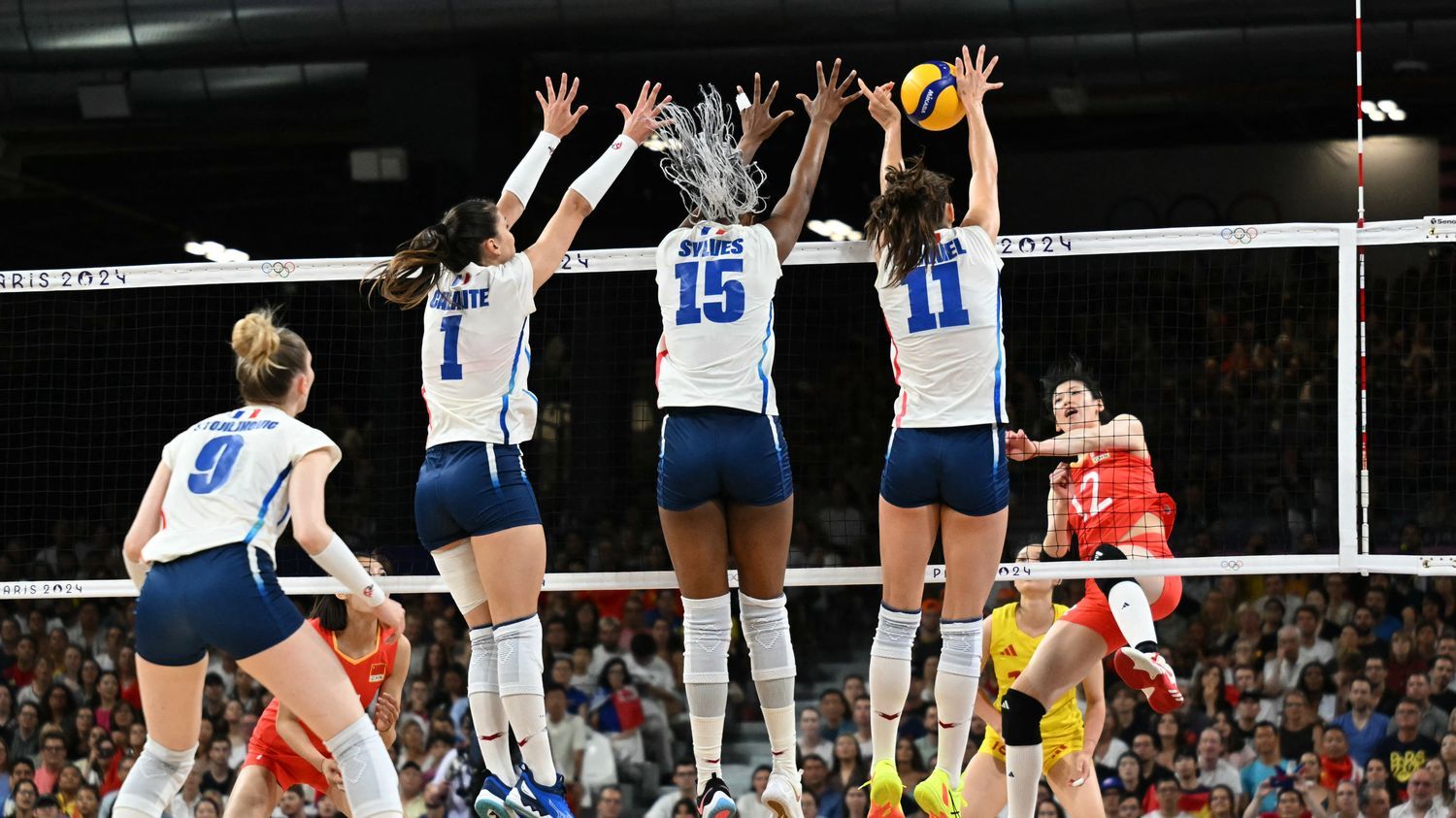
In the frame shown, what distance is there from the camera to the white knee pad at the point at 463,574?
7.22m

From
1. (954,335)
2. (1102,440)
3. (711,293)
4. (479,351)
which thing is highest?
(711,293)

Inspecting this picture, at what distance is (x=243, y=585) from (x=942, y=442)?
308 cm

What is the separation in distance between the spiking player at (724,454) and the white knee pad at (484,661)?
0.90m

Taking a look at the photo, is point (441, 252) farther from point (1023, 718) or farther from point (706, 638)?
point (1023, 718)

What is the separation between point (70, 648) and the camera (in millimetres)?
15023

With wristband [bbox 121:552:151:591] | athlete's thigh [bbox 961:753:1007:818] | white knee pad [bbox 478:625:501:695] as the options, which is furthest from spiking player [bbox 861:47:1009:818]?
wristband [bbox 121:552:151:591]

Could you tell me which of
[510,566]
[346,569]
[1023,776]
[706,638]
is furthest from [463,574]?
[1023,776]

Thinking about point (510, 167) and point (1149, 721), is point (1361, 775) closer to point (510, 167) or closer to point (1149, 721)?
point (1149, 721)

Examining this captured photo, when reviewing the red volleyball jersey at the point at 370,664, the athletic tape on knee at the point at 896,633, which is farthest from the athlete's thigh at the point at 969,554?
the red volleyball jersey at the point at 370,664

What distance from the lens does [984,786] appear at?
970 cm

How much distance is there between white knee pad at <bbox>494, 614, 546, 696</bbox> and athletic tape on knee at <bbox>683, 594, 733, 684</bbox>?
702 mm

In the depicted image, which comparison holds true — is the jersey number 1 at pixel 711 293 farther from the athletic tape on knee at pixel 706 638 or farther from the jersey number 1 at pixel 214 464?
the jersey number 1 at pixel 214 464

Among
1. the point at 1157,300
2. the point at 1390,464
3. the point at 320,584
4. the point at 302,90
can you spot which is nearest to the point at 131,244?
the point at 302,90

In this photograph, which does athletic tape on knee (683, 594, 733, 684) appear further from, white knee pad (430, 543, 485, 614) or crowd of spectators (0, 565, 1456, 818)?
crowd of spectators (0, 565, 1456, 818)
